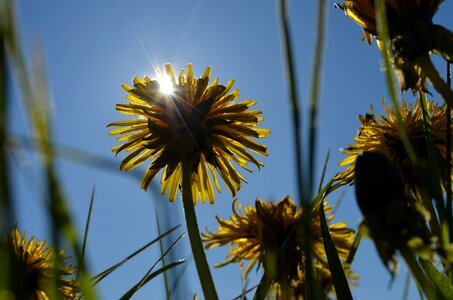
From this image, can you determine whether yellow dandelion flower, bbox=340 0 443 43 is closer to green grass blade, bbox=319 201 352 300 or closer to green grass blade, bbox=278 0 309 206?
green grass blade, bbox=319 201 352 300

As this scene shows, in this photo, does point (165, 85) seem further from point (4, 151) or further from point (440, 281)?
point (4, 151)

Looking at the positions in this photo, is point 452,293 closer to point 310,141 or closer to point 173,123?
point 310,141

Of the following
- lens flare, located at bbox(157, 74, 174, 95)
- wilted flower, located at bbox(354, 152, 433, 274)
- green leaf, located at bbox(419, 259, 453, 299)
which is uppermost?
lens flare, located at bbox(157, 74, 174, 95)

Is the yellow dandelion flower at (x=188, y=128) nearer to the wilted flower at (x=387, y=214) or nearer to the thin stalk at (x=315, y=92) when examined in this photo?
the wilted flower at (x=387, y=214)

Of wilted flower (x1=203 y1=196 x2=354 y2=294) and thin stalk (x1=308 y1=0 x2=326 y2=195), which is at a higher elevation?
wilted flower (x1=203 y1=196 x2=354 y2=294)

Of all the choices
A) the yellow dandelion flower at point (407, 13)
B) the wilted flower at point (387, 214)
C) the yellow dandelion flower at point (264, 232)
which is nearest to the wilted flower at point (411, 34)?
the yellow dandelion flower at point (407, 13)

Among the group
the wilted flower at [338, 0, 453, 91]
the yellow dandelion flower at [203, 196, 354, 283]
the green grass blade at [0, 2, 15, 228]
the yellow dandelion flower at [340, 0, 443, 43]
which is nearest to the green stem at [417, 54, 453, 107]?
the wilted flower at [338, 0, 453, 91]

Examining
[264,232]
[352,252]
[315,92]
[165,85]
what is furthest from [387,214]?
[264,232]
